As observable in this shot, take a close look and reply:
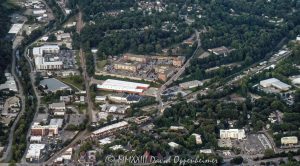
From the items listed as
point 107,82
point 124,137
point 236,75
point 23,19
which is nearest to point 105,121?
point 124,137

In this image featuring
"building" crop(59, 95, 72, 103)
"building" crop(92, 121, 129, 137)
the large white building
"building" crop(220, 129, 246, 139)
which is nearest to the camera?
"building" crop(220, 129, 246, 139)

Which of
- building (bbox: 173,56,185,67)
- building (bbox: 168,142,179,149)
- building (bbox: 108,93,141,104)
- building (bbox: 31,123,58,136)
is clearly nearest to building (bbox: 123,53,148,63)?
building (bbox: 173,56,185,67)

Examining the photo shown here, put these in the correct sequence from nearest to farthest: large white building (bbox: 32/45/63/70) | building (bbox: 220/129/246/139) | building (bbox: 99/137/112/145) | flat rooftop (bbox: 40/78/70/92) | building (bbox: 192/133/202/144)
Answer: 1. building (bbox: 192/133/202/144)
2. building (bbox: 99/137/112/145)
3. building (bbox: 220/129/246/139)
4. flat rooftop (bbox: 40/78/70/92)
5. large white building (bbox: 32/45/63/70)

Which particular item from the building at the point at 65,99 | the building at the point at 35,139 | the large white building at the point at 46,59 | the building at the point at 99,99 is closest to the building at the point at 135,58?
the large white building at the point at 46,59

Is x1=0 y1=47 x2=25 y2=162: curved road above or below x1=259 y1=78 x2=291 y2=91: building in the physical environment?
below

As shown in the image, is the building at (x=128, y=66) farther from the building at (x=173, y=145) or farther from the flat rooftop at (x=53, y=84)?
the building at (x=173, y=145)

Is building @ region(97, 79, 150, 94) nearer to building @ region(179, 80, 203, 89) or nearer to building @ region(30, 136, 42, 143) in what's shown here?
building @ region(179, 80, 203, 89)

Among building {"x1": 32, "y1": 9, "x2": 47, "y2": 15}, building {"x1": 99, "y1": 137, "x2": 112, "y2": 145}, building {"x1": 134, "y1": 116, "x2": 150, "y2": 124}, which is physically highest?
building {"x1": 32, "y1": 9, "x2": 47, "y2": 15}

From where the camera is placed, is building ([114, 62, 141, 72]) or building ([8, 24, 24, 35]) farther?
building ([8, 24, 24, 35])

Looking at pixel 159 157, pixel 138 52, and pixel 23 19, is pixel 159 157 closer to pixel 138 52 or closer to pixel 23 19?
pixel 138 52
